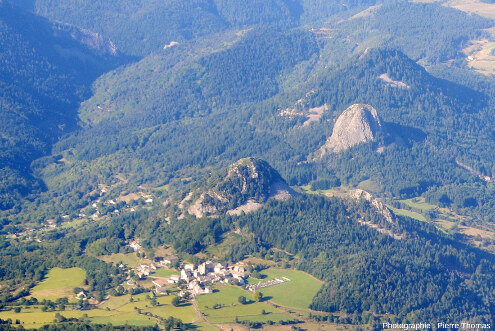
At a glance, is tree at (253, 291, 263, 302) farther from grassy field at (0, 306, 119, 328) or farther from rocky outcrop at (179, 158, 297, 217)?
rocky outcrop at (179, 158, 297, 217)

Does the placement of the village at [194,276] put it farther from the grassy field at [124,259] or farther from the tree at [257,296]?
the tree at [257,296]

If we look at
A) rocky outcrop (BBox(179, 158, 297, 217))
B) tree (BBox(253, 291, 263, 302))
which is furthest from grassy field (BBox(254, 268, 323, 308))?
rocky outcrop (BBox(179, 158, 297, 217))

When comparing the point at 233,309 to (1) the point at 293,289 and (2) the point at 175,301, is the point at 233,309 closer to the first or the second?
(2) the point at 175,301

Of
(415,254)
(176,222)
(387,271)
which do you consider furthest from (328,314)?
(176,222)

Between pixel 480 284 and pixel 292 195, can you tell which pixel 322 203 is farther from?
pixel 480 284

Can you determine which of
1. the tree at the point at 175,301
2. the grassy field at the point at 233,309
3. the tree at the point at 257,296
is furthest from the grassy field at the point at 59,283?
the tree at the point at 257,296

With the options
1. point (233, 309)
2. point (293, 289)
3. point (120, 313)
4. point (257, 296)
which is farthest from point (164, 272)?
point (293, 289)
